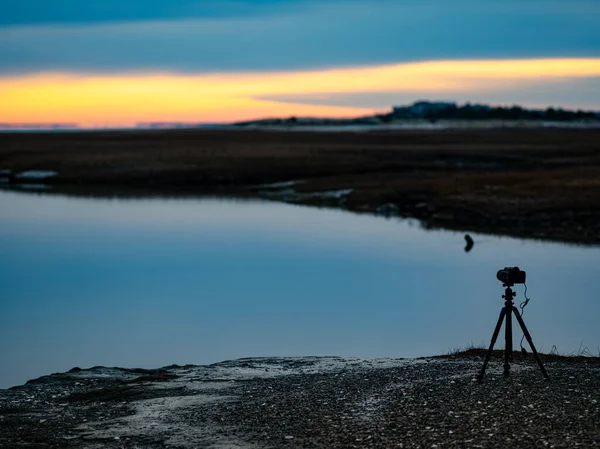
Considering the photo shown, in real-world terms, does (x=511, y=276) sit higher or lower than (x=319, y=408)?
higher

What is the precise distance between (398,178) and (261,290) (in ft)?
147

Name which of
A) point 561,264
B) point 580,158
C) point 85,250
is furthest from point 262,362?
point 580,158

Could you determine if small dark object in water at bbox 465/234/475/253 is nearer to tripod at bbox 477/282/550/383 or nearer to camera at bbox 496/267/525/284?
tripod at bbox 477/282/550/383

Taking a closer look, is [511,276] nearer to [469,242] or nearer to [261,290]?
[261,290]

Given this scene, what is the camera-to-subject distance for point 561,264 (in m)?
40.5

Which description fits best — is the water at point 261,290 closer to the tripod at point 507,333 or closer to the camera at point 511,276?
the tripod at point 507,333

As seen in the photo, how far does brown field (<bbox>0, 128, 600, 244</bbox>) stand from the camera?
54812 millimetres

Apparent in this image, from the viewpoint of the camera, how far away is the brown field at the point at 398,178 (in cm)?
5481

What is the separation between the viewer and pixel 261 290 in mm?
35312

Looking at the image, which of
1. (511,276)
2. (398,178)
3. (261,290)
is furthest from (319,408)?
(398,178)

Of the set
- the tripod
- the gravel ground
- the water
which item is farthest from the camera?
the water

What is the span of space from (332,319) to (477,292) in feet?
24.7

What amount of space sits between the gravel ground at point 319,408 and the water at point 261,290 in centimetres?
441

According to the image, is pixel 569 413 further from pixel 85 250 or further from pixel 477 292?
pixel 85 250
